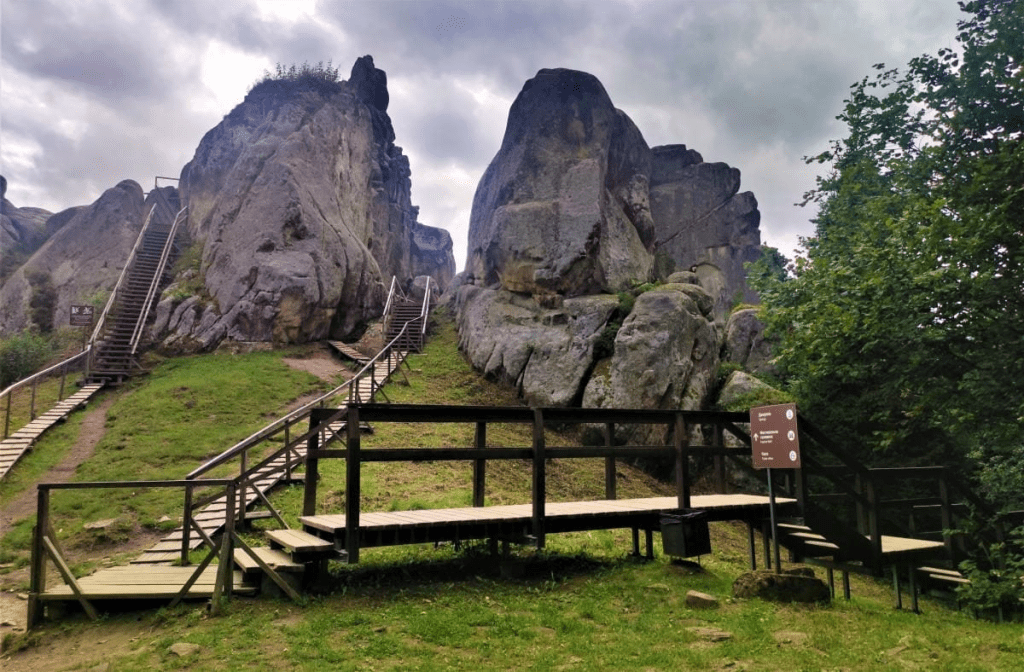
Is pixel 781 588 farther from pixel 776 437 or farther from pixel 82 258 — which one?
pixel 82 258

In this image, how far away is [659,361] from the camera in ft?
67.7

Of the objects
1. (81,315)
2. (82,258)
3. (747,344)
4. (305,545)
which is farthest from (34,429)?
(747,344)

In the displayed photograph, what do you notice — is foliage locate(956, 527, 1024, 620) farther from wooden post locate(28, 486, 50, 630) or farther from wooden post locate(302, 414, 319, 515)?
wooden post locate(28, 486, 50, 630)

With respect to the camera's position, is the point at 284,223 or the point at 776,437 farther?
the point at 284,223

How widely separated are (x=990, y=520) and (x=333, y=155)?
35974 mm

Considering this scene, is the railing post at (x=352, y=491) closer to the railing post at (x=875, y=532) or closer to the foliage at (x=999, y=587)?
the foliage at (x=999, y=587)

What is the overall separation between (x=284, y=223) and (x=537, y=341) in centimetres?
1512

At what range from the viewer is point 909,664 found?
596 centimetres

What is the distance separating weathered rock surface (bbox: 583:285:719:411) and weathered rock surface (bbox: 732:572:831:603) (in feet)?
39.1

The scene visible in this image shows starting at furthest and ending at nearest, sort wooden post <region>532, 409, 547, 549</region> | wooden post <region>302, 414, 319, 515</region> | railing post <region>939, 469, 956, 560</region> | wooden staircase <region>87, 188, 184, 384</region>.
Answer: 1. wooden staircase <region>87, 188, 184, 384</region>
2. railing post <region>939, 469, 956, 560</region>
3. wooden post <region>302, 414, 319, 515</region>
4. wooden post <region>532, 409, 547, 549</region>

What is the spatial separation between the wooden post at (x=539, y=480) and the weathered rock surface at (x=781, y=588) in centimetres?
258

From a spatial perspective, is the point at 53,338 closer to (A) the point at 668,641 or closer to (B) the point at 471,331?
(B) the point at 471,331

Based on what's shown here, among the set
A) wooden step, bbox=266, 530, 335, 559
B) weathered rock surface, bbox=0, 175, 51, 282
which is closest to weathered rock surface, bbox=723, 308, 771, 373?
wooden step, bbox=266, 530, 335, 559

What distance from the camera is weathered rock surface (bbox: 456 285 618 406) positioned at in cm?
2212
